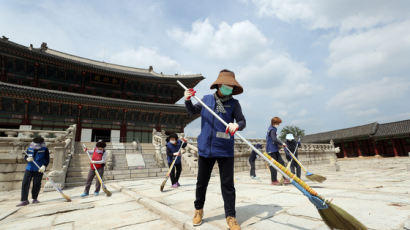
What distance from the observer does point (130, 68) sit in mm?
25500

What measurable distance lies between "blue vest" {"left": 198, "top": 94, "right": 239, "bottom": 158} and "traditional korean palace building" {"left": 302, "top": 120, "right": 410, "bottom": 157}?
27737mm

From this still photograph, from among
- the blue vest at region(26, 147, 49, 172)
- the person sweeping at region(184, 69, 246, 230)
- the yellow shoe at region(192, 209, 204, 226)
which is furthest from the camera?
the blue vest at region(26, 147, 49, 172)

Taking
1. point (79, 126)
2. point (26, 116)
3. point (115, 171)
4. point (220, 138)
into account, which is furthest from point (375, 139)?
point (26, 116)

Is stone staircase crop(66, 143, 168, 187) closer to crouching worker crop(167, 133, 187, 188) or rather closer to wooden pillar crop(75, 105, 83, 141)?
crouching worker crop(167, 133, 187, 188)

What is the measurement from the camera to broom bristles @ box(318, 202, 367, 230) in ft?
5.09

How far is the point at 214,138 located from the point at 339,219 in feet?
4.34

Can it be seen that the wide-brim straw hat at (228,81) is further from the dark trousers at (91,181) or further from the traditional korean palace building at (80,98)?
the traditional korean palace building at (80,98)

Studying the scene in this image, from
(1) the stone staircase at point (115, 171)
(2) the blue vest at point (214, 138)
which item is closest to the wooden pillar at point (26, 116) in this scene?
(1) the stone staircase at point (115, 171)

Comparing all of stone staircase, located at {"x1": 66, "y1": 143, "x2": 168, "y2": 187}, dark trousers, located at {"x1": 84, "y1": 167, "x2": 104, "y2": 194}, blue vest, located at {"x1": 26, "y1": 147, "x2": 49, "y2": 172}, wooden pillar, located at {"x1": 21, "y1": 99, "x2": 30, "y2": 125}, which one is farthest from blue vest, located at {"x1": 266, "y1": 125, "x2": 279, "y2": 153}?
wooden pillar, located at {"x1": 21, "y1": 99, "x2": 30, "y2": 125}

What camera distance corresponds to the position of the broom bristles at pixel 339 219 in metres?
1.55

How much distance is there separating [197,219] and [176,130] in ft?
58.9

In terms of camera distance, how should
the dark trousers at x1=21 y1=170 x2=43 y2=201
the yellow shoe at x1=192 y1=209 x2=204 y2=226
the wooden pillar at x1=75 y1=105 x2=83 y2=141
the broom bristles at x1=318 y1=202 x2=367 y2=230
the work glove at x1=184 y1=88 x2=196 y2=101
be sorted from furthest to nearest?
the wooden pillar at x1=75 y1=105 x2=83 y2=141 → the dark trousers at x1=21 y1=170 x2=43 y2=201 → the work glove at x1=184 y1=88 x2=196 y2=101 → the yellow shoe at x1=192 y1=209 x2=204 y2=226 → the broom bristles at x1=318 y1=202 x2=367 y2=230

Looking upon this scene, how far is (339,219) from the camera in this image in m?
1.60

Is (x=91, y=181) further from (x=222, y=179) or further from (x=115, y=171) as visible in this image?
(x=222, y=179)
